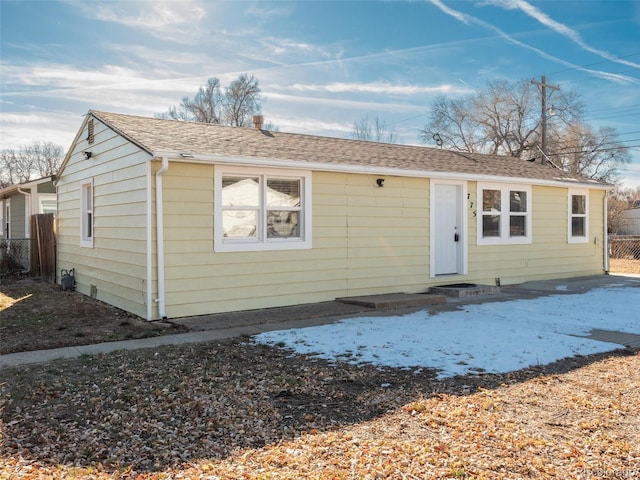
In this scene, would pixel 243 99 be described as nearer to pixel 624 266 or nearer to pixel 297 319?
pixel 624 266

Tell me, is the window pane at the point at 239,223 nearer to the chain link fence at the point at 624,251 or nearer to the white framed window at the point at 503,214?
the white framed window at the point at 503,214

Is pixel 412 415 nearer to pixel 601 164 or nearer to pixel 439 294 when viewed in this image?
pixel 439 294

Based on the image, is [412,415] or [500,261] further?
[500,261]

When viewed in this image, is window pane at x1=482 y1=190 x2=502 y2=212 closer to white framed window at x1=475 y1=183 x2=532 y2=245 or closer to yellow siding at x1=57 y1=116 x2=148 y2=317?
white framed window at x1=475 y1=183 x2=532 y2=245

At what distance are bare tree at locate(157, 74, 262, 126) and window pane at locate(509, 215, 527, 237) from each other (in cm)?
2687

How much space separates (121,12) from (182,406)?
8.66m

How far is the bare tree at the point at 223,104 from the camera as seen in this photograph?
36.7 meters

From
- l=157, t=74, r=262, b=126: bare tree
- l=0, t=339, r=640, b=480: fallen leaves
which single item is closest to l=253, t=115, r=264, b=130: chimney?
l=0, t=339, r=640, b=480: fallen leaves

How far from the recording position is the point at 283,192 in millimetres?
9031

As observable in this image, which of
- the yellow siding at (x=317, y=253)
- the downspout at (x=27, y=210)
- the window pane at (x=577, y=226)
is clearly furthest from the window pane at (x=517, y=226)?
the downspout at (x=27, y=210)

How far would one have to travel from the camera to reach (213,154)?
793 centimetres

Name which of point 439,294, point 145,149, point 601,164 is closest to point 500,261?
point 439,294

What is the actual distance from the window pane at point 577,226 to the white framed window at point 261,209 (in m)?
8.19

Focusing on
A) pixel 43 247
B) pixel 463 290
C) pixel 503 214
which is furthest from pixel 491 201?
pixel 43 247
